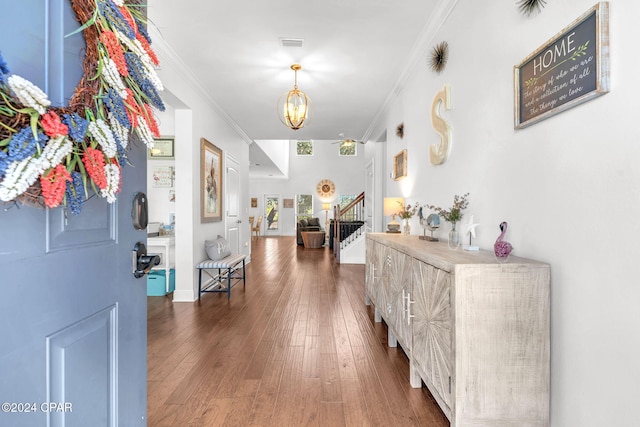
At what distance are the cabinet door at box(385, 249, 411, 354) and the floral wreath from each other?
1.83m

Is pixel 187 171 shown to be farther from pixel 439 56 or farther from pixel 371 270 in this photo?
pixel 439 56

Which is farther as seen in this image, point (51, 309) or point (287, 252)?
point (287, 252)

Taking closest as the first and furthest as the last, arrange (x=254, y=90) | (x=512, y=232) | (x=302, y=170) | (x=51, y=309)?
(x=51, y=309) → (x=512, y=232) → (x=254, y=90) → (x=302, y=170)

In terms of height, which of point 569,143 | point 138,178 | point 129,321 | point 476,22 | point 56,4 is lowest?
point 129,321

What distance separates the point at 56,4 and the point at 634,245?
196cm

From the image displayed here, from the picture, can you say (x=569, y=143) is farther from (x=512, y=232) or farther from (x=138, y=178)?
(x=138, y=178)

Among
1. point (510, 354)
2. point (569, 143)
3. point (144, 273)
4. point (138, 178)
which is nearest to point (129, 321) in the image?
point (144, 273)

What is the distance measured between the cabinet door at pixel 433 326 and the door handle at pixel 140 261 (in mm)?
1352

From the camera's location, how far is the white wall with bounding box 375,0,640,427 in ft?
4.02

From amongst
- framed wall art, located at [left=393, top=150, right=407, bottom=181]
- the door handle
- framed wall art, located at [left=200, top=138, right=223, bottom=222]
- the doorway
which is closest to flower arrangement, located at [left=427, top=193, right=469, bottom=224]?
framed wall art, located at [left=393, top=150, right=407, bottom=181]

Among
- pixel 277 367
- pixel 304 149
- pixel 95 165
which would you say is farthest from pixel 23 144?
pixel 304 149

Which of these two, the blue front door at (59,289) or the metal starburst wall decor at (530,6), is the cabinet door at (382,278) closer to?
the metal starburst wall decor at (530,6)

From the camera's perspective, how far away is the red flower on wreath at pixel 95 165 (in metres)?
0.82

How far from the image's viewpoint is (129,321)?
3.89 ft
